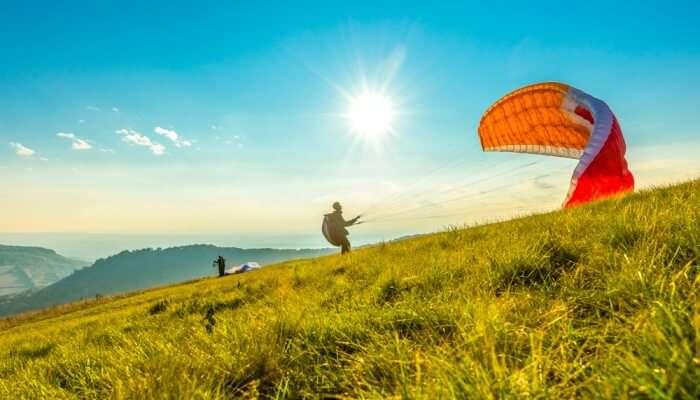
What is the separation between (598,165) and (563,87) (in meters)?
7.04

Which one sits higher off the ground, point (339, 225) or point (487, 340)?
point (339, 225)

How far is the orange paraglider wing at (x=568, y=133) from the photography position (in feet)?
51.3

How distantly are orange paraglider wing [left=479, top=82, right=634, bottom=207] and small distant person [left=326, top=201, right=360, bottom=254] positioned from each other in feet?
41.6

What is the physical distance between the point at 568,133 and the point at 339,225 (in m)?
17.3

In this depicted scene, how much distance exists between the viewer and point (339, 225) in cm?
2353

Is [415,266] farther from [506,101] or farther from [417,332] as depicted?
[506,101]

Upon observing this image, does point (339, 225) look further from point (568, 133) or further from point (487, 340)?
point (487, 340)

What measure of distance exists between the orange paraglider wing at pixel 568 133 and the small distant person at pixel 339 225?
41.6 ft

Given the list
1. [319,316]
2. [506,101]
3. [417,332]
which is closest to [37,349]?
[319,316]

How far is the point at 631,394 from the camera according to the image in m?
1.12

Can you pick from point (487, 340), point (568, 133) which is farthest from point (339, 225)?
point (487, 340)

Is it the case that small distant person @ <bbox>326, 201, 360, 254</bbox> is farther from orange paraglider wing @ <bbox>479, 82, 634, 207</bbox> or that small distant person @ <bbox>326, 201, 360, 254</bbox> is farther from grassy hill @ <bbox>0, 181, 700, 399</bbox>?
grassy hill @ <bbox>0, 181, 700, 399</bbox>

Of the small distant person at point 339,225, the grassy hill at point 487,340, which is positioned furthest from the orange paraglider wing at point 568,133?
the small distant person at point 339,225

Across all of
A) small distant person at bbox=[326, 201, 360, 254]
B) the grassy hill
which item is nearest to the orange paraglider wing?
the grassy hill
